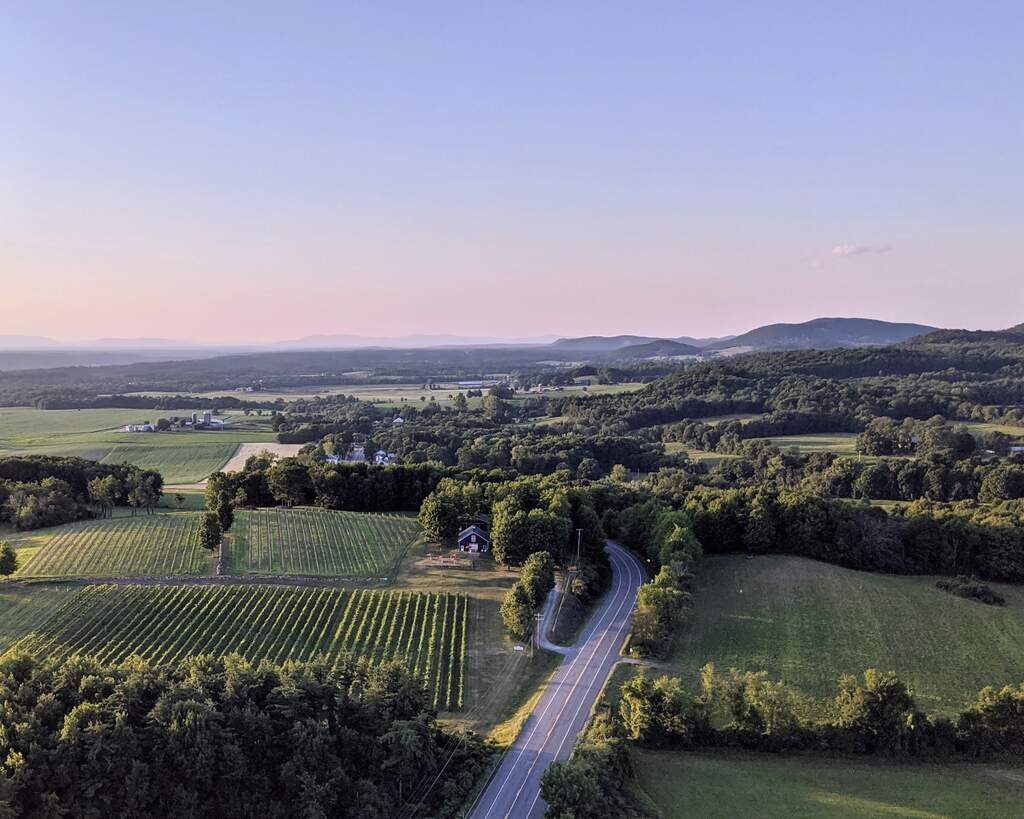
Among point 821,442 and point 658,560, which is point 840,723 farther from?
point 821,442

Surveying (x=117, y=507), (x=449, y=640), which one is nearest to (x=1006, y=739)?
(x=449, y=640)

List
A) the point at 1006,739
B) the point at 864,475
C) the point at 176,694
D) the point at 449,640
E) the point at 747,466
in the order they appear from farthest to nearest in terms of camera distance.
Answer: the point at 747,466, the point at 864,475, the point at 449,640, the point at 1006,739, the point at 176,694

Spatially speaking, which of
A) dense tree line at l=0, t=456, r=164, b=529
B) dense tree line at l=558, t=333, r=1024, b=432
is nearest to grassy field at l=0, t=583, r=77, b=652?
dense tree line at l=0, t=456, r=164, b=529

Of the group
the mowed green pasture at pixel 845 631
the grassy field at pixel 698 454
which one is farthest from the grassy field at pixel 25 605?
the grassy field at pixel 698 454

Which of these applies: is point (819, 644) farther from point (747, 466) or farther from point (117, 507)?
point (117, 507)

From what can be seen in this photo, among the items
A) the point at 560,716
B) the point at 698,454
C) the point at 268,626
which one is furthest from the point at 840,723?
the point at 698,454

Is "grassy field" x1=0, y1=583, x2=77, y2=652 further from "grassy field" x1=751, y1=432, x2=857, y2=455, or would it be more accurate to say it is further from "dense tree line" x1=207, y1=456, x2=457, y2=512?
"grassy field" x1=751, y1=432, x2=857, y2=455
